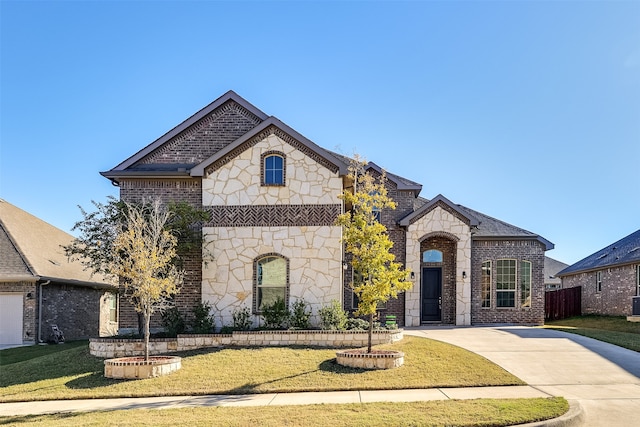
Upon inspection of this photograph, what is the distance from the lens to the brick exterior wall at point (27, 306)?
66.8 ft

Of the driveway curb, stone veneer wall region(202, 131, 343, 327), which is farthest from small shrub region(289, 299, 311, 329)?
the driveway curb

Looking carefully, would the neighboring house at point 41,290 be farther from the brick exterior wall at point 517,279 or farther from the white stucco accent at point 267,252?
the brick exterior wall at point 517,279

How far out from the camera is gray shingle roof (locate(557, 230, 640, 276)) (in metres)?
24.3

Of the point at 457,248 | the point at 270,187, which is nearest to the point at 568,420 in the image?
the point at 270,187

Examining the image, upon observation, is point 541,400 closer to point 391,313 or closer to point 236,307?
point 236,307

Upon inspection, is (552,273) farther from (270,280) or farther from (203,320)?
(203,320)

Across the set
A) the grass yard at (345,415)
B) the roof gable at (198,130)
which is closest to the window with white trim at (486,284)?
the roof gable at (198,130)

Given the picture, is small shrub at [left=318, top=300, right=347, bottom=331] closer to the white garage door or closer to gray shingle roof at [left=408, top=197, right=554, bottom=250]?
gray shingle roof at [left=408, top=197, right=554, bottom=250]

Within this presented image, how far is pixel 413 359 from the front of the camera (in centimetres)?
1288

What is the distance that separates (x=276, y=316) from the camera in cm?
1561

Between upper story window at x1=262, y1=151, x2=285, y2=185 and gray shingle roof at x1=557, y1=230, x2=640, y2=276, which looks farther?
gray shingle roof at x1=557, y1=230, x2=640, y2=276

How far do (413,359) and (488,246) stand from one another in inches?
425

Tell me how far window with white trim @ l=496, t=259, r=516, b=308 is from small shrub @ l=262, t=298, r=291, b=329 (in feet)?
35.7

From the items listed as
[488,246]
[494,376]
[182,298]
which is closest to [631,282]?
[488,246]
